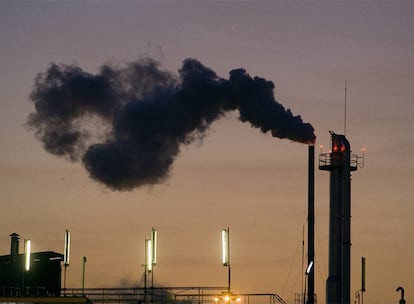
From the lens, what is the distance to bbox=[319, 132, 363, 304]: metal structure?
122m

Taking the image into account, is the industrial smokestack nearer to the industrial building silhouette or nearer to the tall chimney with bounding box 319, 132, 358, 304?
the tall chimney with bounding box 319, 132, 358, 304

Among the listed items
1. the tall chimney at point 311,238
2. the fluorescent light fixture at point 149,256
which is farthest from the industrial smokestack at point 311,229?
the fluorescent light fixture at point 149,256

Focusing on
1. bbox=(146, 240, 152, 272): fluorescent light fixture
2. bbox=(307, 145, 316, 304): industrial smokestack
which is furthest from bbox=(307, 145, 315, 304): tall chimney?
bbox=(146, 240, 152, 272): fluorescent light fixture

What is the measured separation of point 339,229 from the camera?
122375 mm

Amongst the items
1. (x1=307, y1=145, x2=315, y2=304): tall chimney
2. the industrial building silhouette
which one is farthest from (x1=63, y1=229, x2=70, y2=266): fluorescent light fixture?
(x1=307, y1=145, x2=315, y2=304): tall chimney

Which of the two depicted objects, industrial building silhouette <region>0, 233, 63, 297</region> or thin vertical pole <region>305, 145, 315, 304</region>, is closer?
industrial building silhouette <region>0, 233, 63, 297</region>

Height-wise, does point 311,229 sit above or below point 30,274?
above

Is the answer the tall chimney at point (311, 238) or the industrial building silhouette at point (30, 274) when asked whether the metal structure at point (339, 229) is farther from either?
the industrial building silhouette at point (30, 274)

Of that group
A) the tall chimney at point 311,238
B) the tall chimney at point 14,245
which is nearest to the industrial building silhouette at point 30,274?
the tall chimney at point 14,245

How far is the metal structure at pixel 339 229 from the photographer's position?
122000 millimetres

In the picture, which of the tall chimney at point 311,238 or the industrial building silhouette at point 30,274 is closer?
the industrial building silhouette at point 30,274

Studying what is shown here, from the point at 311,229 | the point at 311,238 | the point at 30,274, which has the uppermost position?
the point at 311,229

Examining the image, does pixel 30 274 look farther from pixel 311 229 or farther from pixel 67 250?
pixel 311 229

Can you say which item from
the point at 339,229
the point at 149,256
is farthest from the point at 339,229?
the point at 149,256
